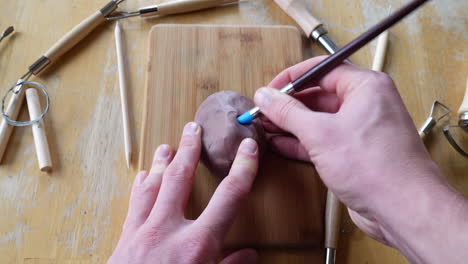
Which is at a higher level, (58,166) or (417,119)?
(58,166)

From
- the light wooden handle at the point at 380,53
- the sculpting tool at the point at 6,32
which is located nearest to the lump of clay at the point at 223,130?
the light wooden handle at the point at 380,53

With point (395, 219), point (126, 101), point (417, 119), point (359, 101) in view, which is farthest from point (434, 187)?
point (126, 101)

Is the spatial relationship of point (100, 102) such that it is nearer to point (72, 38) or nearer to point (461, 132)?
point (72, 38)

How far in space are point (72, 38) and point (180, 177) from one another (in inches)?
24.8

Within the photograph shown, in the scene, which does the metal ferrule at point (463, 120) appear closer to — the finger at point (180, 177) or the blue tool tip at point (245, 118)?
the blue tool tip at point (245, 118)

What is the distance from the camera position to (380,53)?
3.64 feet

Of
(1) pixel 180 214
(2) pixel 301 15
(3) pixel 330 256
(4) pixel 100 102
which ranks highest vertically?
(2) pixel 301 15

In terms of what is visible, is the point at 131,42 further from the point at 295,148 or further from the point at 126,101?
the point at 295,148

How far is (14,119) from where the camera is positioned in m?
0.99

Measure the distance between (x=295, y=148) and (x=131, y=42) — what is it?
636 millimetres

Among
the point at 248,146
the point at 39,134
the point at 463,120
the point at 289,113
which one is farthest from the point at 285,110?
the point at 39,134

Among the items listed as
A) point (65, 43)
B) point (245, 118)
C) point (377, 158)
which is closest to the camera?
point (377, 158)

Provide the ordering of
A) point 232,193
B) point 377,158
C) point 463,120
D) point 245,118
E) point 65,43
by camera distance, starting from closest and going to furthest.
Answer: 1. point 377,158
2. point 232,193
3. point 245,118
4. point 463,120
5. point 65,43

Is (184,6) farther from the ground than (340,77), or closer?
farther from the ground
